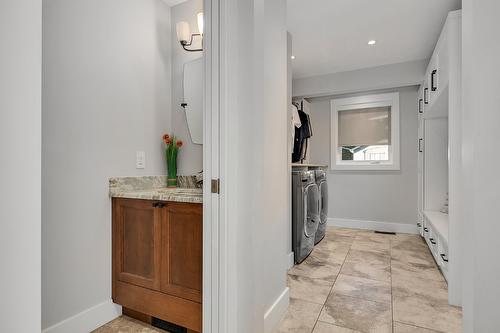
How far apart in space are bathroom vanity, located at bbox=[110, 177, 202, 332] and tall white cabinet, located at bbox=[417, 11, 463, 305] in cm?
189

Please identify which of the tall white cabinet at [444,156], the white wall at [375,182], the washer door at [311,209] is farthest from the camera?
the white wall at [375,182]

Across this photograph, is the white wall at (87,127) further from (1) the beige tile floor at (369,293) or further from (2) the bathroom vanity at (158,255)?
(1) the beige tile floor at (369,293)

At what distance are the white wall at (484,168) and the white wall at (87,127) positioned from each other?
6.53 ft

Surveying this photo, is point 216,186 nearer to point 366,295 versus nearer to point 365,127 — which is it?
point 366,295

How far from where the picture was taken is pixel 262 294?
150 cm

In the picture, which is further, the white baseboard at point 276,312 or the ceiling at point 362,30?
the ceiling at point 362,30

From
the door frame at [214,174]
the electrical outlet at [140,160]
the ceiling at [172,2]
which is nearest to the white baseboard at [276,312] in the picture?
the door frame at [214,174]

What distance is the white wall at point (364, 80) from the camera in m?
3.65

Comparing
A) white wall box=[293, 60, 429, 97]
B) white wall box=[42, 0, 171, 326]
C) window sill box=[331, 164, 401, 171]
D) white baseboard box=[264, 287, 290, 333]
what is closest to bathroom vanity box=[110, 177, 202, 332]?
white wall box=[42, 0, 171, 326]

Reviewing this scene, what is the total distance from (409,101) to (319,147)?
1.56 m

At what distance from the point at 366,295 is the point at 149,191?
1.88 m

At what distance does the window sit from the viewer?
425cm

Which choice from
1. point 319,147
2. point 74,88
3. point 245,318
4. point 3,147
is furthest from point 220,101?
point 319,147

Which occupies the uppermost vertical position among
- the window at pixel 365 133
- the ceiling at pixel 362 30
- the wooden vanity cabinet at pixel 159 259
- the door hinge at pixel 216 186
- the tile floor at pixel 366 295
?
the ceiling at pixel 362 30
